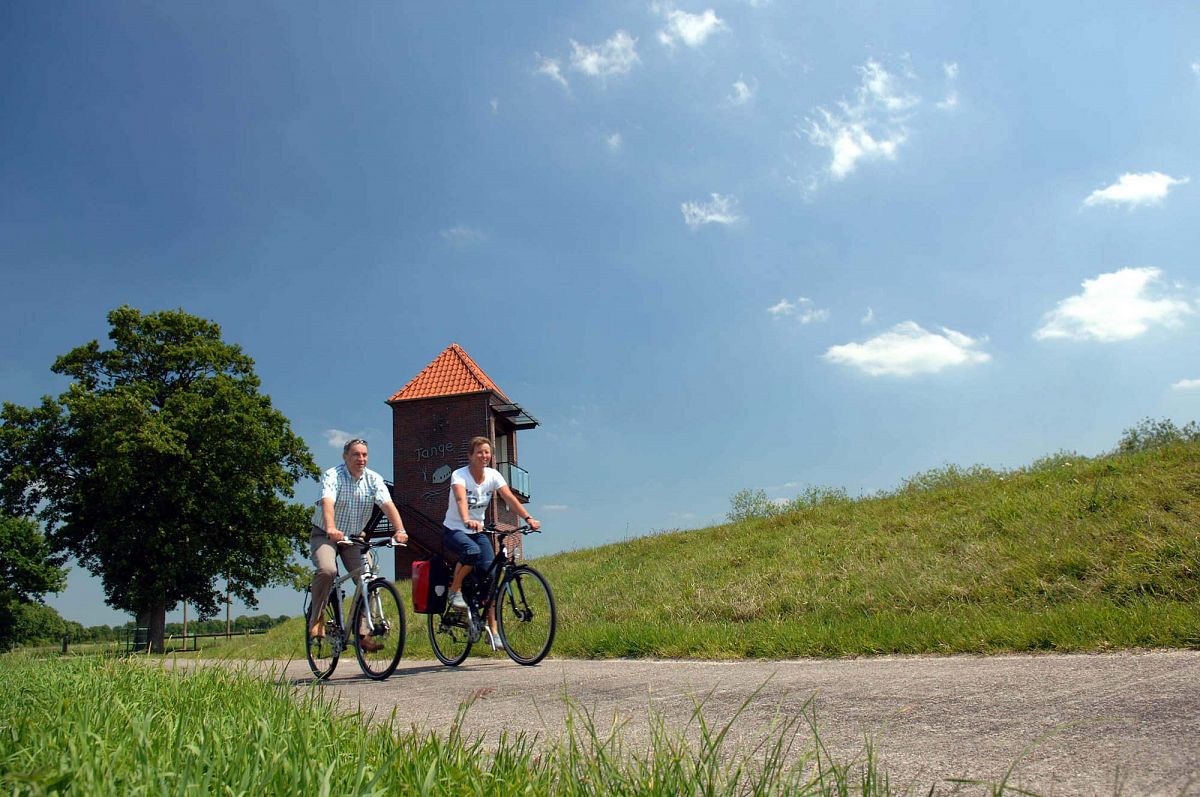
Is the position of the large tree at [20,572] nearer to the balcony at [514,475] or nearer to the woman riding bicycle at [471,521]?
the balcony at [514,475]

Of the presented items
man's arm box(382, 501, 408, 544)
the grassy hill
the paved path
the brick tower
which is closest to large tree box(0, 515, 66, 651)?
the brick tower

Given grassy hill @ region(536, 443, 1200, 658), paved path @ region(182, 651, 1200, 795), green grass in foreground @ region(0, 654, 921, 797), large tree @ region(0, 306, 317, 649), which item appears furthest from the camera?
large tree @ region(0, 306, 317, 649)

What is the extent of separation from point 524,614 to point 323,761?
209 inches

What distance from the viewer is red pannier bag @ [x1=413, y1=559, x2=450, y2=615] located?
791 cm

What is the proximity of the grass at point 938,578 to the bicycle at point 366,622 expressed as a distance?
1.87m

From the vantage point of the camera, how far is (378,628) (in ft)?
23.3

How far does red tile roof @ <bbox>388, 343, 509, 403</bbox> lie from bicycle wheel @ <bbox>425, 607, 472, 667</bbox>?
2261 centimetres

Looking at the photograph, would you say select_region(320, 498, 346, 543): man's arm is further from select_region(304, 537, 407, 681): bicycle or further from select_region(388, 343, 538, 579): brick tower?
select_region(388, 343, 538, 579): brick tower

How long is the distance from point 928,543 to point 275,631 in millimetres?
14844

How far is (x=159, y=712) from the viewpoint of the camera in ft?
11.3

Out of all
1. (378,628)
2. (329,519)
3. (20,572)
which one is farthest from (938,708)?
(20,572)

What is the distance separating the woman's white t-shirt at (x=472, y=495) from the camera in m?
7.64

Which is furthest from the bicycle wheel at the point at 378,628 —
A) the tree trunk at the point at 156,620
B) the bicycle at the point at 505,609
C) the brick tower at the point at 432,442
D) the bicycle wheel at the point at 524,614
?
the tree trunk at the point at 156,620

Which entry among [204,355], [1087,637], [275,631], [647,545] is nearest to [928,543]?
[1087,637]
